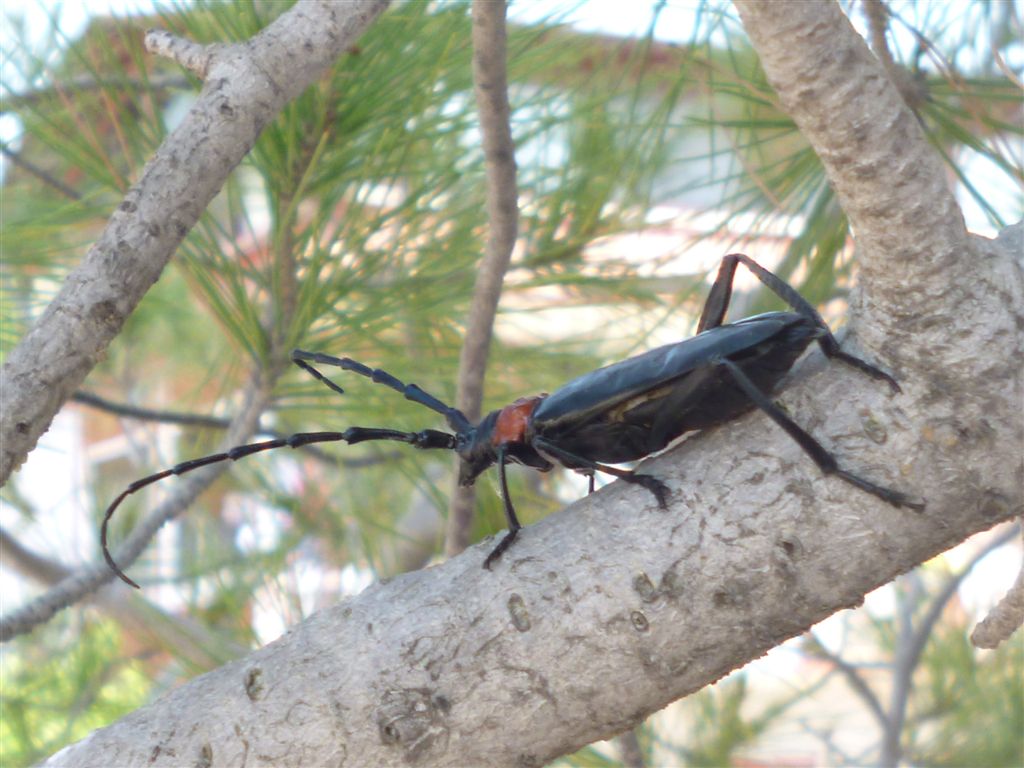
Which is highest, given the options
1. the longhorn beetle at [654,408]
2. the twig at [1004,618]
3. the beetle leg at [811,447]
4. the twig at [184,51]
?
the twig at [184,51]

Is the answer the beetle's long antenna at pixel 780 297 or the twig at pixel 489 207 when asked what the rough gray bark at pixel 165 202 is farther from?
the beetle's long antenna at pixel 780 297

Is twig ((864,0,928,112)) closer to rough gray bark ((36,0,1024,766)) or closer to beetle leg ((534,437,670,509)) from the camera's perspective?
rough gray bark ((36,0,1024,766))

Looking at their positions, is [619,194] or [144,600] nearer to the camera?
[144,600]

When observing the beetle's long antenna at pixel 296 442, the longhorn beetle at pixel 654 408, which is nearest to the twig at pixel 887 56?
the longhorn beetle at pixel 654 408

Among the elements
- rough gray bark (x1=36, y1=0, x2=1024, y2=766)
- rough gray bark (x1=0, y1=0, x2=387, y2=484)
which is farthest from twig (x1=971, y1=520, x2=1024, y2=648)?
rough gray bark (x1=0, y1=0, x2=387, y2=484)

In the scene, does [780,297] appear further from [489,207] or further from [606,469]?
[489,207]

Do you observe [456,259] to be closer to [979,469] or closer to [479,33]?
[479,33]

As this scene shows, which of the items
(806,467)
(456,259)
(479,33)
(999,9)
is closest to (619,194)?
(456,259)

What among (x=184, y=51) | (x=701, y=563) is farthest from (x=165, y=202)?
(x=701, y=563)
